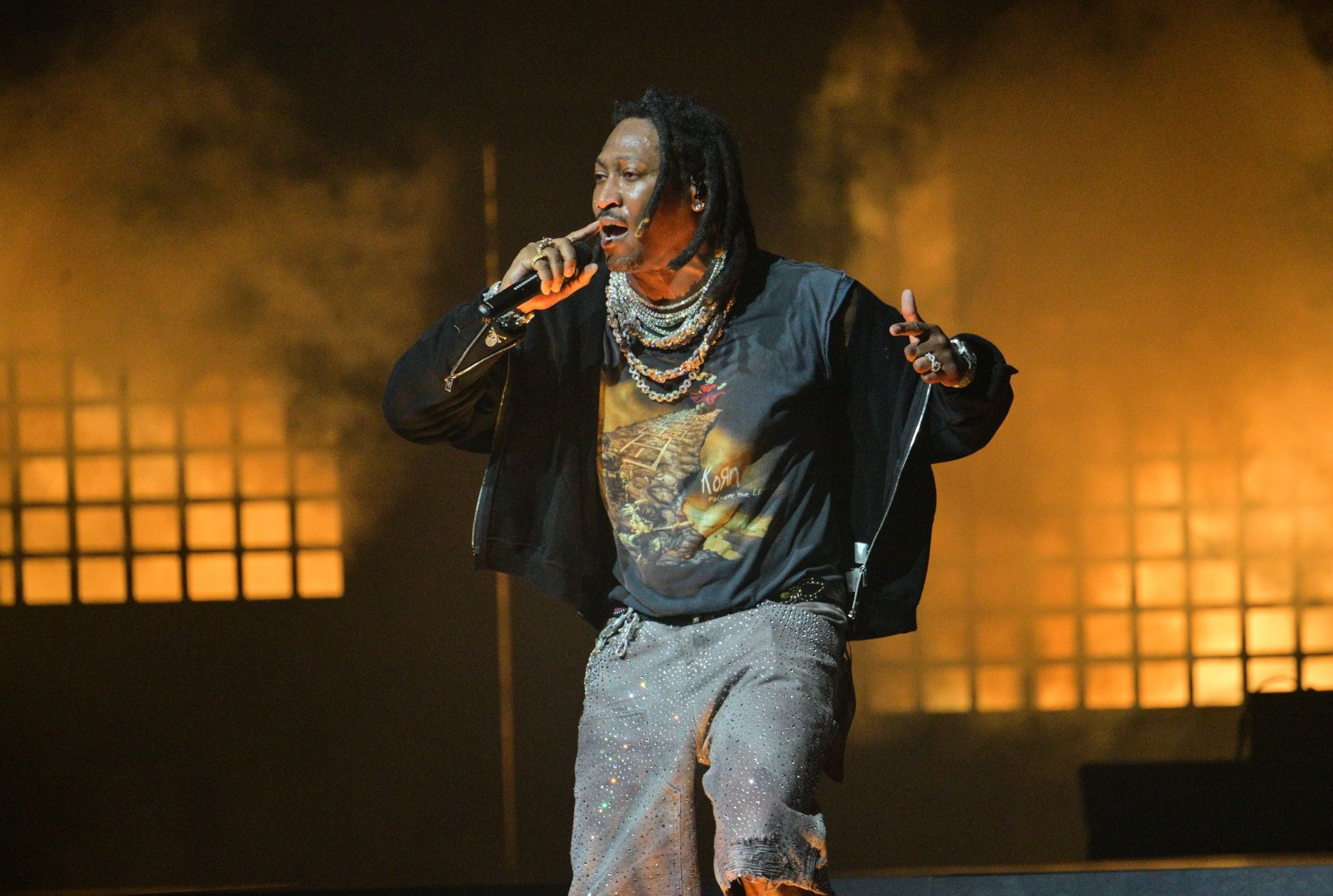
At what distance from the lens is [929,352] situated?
84.0 inches

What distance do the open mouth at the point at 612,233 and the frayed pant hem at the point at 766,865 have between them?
97cm

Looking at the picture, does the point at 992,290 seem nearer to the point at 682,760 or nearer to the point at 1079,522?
the point at 1079,522

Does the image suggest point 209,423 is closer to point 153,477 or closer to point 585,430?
point 153,477

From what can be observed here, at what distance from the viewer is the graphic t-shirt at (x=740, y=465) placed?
2.32 metres

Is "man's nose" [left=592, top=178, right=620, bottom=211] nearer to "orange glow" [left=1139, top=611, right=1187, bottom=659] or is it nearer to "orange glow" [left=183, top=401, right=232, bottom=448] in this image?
"orange glow" [left=183, top=401, right=232, bottom=448]

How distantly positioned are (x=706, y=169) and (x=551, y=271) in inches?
14.8

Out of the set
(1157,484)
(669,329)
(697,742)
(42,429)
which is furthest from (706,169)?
(42,429)

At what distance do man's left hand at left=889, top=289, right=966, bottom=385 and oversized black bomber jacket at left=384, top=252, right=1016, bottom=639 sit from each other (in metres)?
0.10

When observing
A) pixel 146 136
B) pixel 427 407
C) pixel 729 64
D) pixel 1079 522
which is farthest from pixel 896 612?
pixel 146 136

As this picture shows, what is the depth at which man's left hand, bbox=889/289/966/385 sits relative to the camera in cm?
212

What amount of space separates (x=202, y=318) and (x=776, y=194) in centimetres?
142

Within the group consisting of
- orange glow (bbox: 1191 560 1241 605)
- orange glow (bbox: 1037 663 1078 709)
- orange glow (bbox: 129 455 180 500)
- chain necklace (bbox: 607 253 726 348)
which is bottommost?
orange glow (bbox: 1037 663 1078 709)

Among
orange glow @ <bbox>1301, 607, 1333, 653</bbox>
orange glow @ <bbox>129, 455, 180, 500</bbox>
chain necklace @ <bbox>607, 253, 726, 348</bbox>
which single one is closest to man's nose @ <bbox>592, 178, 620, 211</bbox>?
chain necklace @ <bbox>607, 253, 726, 348</bbox>

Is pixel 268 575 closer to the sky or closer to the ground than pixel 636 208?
closer to the ground
